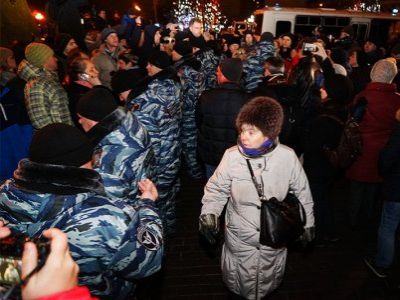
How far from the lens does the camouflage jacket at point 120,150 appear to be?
269 centimetres

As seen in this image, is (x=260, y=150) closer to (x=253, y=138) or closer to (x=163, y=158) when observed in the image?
(x=253, y=138)

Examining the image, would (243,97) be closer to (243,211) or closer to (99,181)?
(243,211)

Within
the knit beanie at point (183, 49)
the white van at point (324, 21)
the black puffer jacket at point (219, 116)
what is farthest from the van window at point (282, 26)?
the black puffer jacket at point (219, 116)

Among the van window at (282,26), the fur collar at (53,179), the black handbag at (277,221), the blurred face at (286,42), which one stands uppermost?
the van window at (282,26)

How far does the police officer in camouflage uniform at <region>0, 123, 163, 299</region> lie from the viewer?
178 cm

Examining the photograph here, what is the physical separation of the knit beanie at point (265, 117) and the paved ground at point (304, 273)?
193 cm

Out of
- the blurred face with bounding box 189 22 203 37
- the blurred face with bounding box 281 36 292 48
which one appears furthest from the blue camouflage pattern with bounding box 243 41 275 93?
the blurred face with bounding box 281 36 292 48

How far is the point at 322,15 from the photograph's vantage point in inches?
518

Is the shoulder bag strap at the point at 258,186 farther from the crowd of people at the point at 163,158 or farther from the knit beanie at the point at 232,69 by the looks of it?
the knit beanie at the point at 232,69

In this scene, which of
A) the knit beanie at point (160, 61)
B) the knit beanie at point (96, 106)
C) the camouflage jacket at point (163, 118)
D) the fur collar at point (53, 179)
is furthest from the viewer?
the knit beanie at point (160, 61)

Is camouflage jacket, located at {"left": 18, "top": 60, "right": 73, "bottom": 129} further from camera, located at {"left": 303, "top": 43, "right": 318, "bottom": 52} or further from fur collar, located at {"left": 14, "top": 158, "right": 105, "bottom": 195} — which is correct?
camera, located at {"left": 303, "top": 43, "right": 318, "bottom": 52}

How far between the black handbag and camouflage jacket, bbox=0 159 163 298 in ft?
3.75

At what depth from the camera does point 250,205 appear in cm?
291

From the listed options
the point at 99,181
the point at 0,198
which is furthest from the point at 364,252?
the point at 0,198
